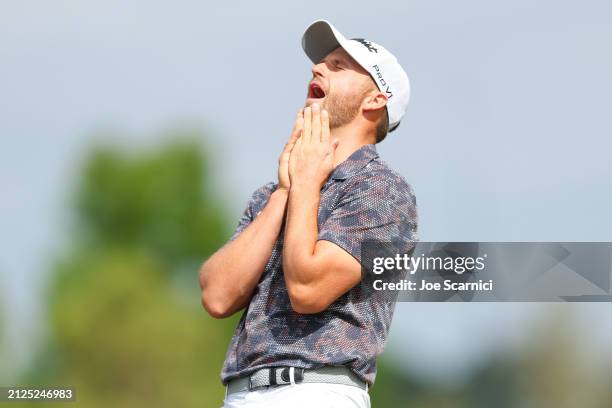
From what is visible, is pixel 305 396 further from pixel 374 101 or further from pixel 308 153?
pixel 374 101

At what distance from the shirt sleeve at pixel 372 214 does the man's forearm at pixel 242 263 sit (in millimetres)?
196

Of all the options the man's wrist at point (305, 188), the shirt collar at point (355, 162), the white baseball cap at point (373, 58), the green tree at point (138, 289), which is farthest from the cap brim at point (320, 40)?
the green tree at point (138, 289)

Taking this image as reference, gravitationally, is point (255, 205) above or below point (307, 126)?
below

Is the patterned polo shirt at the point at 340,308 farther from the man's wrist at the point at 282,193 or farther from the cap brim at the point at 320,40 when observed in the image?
the cap brim at the point at 320,40

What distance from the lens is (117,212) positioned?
26.3 metres

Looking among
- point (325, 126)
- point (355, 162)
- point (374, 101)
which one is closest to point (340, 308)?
point (355, 162)

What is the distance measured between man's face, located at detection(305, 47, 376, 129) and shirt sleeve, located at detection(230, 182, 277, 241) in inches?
14.3

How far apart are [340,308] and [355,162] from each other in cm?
A: 60

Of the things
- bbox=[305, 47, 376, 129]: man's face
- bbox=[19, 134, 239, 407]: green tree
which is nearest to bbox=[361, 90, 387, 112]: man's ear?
bbox=[305, 47, 376, 129]: man's face

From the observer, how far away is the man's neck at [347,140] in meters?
4.57

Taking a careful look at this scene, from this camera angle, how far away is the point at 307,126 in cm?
452

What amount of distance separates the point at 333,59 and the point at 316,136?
0.42m

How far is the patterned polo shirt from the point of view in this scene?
4188 millimetres

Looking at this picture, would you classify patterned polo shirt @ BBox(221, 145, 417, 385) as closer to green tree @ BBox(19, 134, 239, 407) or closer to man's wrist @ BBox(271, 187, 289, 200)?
man's wrist @ BBox(271, 187, 289, 200)
